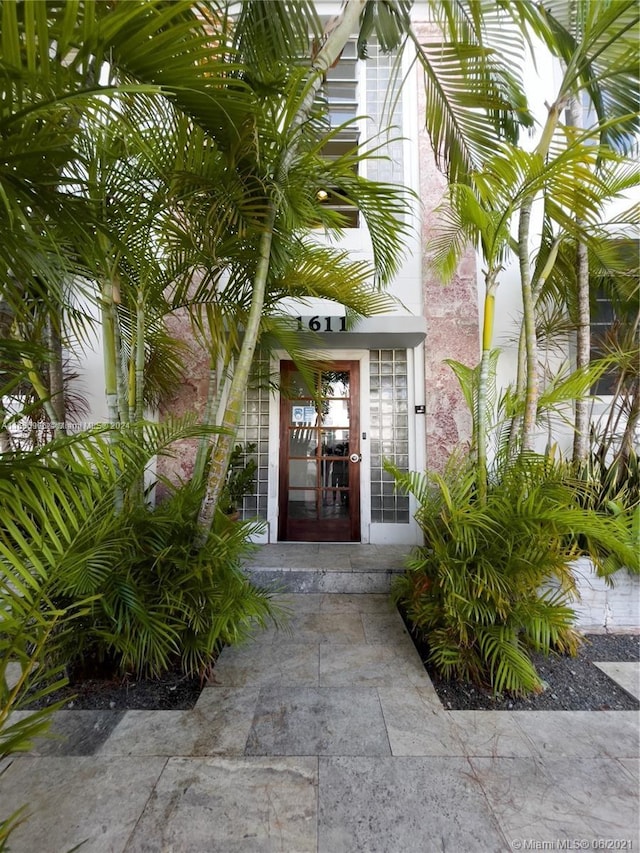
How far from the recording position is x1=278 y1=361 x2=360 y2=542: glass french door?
380cm

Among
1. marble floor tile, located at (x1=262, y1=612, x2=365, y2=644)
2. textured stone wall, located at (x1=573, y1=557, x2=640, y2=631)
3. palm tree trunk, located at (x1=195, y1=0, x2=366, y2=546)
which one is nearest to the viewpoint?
palm tree trunk, located at (x1=195, y1=0, x2=366, y2=546)

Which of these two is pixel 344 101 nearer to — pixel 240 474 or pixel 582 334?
pixel 582 334

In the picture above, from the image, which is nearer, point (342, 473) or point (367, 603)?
point (367, 603)

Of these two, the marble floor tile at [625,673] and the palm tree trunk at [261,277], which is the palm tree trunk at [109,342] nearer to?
the palm tree trunk at [261,277]

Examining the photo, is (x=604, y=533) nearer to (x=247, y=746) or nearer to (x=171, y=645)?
(x=247, y=746)

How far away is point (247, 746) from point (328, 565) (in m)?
1.55

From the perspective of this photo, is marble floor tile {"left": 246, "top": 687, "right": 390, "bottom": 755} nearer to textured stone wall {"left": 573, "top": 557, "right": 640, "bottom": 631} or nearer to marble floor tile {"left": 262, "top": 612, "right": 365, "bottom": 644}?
marble floor tile {"left": 262, "top": 612, "right": 365, "bottom": 644}

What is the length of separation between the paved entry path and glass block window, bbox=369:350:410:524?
1972 millimetres

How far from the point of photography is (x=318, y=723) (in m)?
1.56

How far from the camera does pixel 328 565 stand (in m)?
2.94

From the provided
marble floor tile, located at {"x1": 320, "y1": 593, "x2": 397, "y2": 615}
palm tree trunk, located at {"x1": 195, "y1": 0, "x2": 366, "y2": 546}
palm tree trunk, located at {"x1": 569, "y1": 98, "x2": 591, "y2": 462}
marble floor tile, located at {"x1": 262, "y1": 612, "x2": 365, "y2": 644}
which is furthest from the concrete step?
palm tree trunk, located at {"x1": 569, "y1": 98, "x2": 591, "y2": 462}

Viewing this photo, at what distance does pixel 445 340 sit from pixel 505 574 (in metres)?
2.61

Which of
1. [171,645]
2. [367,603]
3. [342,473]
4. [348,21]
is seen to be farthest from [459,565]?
[348,21]

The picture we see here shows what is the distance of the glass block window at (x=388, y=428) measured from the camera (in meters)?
3.77
